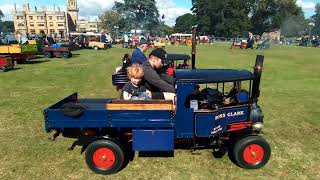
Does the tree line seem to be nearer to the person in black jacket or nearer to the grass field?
the grass field

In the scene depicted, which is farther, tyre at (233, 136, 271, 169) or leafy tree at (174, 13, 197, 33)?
leafy tree at (174, 13, 197, 33)

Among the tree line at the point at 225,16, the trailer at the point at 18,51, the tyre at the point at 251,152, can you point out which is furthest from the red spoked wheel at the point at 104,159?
the tree line at the point at 225,16

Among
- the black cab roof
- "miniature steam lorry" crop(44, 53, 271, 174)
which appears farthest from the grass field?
the black cab roof

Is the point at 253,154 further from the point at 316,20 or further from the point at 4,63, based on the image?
the point at 316,20

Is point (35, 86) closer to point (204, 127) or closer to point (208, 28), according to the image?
point (204, 127)

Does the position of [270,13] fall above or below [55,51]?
above

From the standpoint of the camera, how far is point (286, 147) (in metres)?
6.39

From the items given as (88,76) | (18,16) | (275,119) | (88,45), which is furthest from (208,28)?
(18,16)

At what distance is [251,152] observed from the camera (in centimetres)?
538

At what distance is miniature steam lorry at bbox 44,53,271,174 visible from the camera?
16.7 feet

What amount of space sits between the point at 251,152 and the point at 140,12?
107 meters

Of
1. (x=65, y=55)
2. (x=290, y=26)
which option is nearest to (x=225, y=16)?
(x=290, y=26)

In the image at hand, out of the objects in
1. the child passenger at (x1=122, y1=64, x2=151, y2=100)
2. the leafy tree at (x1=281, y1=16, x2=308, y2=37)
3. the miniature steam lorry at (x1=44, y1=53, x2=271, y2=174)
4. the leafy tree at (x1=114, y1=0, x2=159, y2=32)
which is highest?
the leafy tree at (x1=114, y1=0, x2=159, y2=32)

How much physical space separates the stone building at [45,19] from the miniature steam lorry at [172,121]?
15733 centimetres
